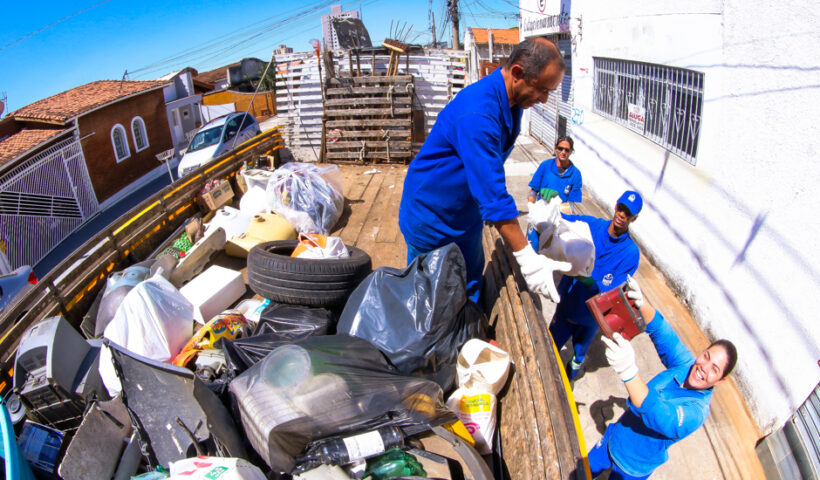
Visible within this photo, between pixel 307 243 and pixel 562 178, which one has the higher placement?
pixel 562 178

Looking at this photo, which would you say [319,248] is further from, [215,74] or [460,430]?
[215,74]

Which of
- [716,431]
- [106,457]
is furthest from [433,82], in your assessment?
[106,457]

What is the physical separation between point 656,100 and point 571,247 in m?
3.96

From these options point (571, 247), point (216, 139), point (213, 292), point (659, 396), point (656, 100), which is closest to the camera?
point (659, 396)

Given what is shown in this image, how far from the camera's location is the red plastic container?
192 cm

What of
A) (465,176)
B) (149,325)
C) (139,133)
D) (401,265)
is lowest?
(401,265)

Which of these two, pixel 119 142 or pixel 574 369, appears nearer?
pixel 574 369

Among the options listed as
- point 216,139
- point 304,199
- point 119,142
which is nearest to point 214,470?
point 304,199

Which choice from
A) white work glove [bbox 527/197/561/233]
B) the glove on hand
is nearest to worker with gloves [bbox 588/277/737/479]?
white work glove [bbox 527/197/561/233]

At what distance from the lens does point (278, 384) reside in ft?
5.04

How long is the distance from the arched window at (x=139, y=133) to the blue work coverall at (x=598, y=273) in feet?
69.4

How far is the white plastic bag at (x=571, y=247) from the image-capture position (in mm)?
2447

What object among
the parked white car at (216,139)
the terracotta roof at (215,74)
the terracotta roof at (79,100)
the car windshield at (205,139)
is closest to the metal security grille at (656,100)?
the parked white car at (216,139)

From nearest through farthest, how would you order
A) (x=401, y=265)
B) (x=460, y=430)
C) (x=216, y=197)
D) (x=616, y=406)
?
1. (x=460, y=430)
2. (x=616, y=406)
3. (x=401, y=265)
4. (x=216, y=197)
